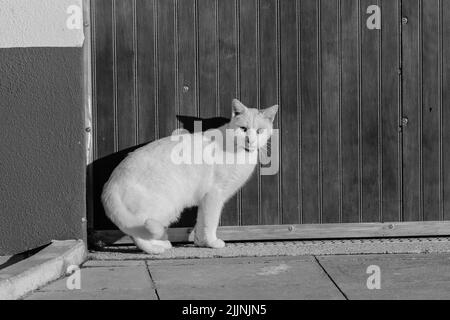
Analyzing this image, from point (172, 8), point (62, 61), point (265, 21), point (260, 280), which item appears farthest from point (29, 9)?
point (260, 280)

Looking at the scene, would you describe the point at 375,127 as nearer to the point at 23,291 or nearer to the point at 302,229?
the point at 302,229

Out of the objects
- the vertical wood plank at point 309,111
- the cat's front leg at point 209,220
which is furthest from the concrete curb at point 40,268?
the vertical wood plank at point 309,111

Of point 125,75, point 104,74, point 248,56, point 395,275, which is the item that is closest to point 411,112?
point 248,56

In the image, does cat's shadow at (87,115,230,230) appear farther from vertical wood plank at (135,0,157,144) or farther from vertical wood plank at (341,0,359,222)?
vertical wood plank at (341,0,359,222)

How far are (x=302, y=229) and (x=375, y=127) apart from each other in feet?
2.75

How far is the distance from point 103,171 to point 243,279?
1.43 m

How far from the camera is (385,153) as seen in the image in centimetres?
681

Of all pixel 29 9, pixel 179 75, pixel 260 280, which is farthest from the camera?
pixel 179 75

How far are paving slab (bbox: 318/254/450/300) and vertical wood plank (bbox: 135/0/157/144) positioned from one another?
143 centimetres

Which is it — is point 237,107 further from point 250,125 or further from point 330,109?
point 330,109

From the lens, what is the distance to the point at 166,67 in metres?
6.63

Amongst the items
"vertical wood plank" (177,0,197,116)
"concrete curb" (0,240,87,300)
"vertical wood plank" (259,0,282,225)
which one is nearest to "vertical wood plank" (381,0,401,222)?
"vertical wood plank" (259,0,282,225)

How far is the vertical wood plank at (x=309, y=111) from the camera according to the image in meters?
6.69

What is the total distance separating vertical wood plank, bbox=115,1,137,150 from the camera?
6578 mm
